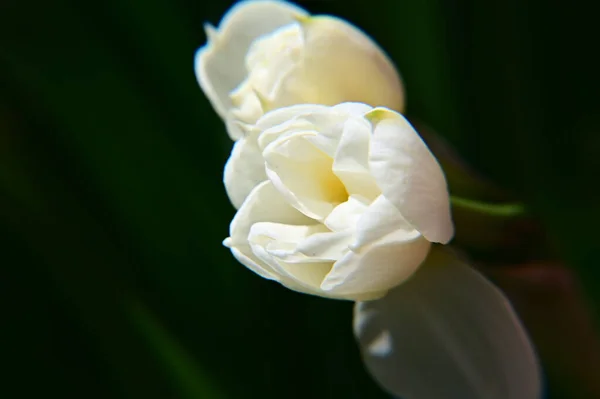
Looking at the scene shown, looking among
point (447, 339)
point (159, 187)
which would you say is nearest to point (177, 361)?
point (159, 187)

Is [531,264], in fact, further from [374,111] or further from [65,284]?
[65,284]

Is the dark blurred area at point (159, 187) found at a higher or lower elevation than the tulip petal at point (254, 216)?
lower

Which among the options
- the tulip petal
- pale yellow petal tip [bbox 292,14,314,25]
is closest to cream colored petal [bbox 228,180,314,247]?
the tulip petal

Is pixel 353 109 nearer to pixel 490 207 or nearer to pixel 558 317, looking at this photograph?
pixel 490 207

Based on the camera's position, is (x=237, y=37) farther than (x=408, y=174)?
Yes

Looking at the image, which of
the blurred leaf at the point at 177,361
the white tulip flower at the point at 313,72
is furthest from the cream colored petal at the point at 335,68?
the blurred leaf at the point at 177,361

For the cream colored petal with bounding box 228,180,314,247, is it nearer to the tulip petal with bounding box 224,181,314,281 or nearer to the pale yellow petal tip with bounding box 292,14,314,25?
the tulip petal with bounding box 224,181,314,281

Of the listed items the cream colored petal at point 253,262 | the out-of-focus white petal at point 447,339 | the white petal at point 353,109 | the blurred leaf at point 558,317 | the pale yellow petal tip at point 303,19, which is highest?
the pale yellow petal tip at point 303,19

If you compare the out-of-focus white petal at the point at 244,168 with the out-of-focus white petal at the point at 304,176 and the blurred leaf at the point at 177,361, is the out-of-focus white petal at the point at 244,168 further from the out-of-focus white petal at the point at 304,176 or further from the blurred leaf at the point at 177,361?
the blurred leaf at the point at 177,361
